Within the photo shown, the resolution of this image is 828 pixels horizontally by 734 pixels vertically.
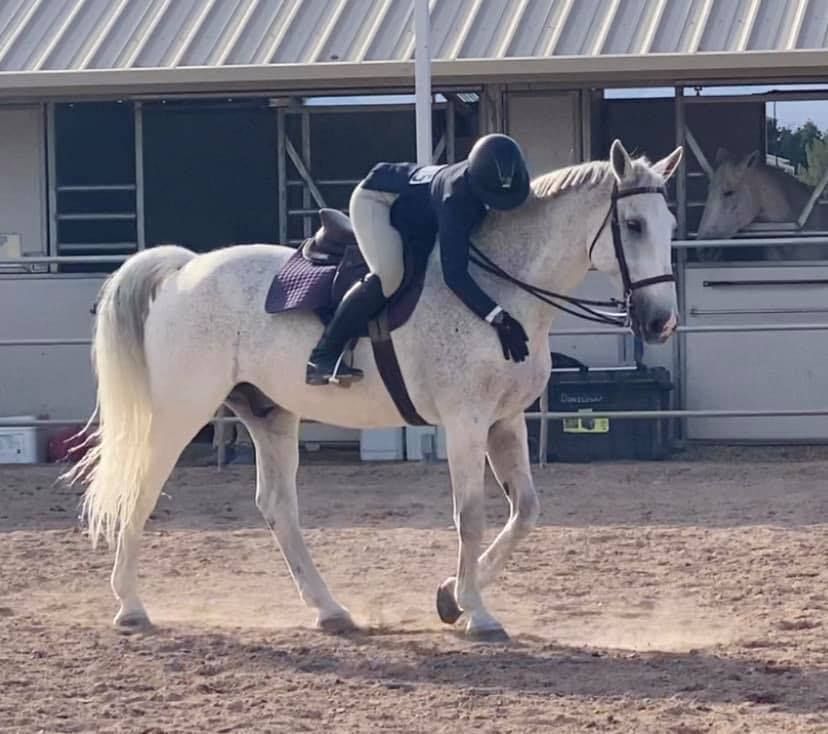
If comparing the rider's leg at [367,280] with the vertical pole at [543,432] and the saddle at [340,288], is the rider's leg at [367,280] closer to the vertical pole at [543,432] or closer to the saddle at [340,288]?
the saddle at [340,288]

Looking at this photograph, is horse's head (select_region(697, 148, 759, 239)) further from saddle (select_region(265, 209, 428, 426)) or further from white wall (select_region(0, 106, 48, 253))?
saddle (select_region(265, 209, 428, 426))

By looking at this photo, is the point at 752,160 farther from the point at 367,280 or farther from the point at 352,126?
the point at 367,280

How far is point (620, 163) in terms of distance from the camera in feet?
18.2

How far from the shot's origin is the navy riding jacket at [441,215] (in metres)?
5.74

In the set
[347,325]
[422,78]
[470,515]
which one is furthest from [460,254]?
[422,78]

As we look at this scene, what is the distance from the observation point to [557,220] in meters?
5.80

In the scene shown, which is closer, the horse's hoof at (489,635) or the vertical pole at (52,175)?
the horse's hoof at (489,635)

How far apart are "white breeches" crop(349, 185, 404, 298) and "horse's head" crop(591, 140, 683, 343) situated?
2.59 feet

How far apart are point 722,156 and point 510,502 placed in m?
6.22

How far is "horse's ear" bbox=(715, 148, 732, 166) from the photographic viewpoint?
38.0ft

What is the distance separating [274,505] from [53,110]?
6.50 meters

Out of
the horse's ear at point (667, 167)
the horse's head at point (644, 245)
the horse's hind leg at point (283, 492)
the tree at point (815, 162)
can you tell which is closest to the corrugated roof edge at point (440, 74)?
the tree at point (815, 162)

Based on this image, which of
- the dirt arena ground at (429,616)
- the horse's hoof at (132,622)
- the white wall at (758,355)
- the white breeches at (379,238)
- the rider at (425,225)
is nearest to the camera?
the dirt arena ground at (429,616)

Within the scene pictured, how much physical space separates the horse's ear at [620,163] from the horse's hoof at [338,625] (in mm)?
1939
